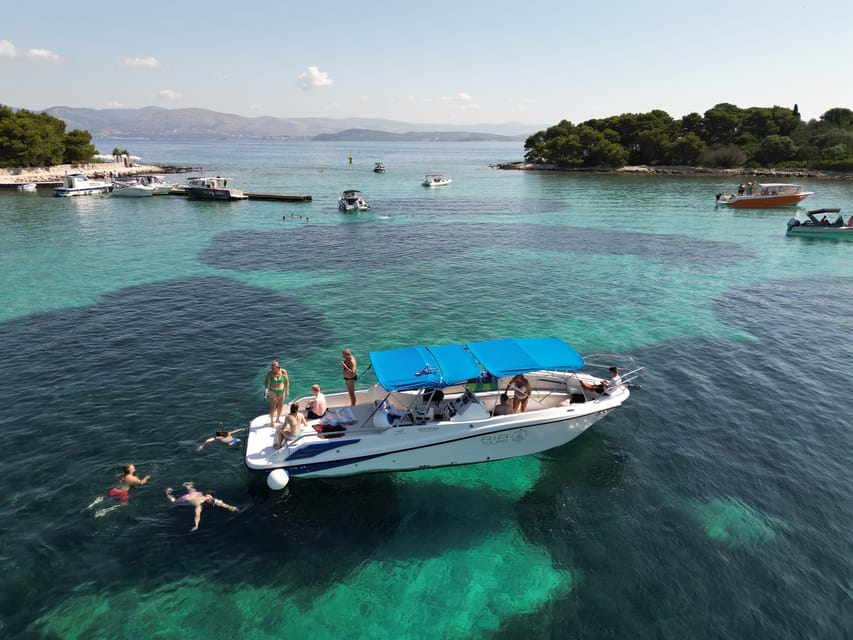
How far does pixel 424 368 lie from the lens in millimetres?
14453

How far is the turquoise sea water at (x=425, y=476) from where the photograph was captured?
1065 centimetres

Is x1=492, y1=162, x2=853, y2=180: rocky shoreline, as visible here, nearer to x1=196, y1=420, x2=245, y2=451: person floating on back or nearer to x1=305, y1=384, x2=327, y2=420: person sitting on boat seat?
x1=305, y1=384, x2=327, y2=420: person sitting on boat seat

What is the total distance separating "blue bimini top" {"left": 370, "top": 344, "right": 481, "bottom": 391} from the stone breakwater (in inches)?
3993

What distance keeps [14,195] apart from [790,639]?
101 m

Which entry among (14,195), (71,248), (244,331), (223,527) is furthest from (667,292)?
(14,195)

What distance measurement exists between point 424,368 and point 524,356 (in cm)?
331

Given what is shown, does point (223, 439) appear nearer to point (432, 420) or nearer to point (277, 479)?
point (277, 479)

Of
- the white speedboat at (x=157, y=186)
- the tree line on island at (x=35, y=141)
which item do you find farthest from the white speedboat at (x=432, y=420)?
the tree line on island at (x=35, y=141)

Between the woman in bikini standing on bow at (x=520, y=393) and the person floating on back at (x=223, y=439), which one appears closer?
the woman in bikini standing on bow at (x=520, y=393)

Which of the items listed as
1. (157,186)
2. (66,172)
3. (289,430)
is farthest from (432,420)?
(66,172)

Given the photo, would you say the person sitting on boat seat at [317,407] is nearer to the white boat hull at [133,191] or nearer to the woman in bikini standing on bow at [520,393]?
the woman in bikini standing on bow at [520,393]

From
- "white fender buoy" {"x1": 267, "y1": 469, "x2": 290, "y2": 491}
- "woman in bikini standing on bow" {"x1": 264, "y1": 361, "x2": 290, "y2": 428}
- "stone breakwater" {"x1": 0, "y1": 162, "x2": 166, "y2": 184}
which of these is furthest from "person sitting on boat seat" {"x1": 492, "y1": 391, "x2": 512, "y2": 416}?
"stone breakwater" {"x1": 0, "y1": 162, "x2": 166, "y2": 184}

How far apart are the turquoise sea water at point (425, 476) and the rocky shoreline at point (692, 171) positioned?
10011cm

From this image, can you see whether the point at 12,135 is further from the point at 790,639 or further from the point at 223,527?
the point at 790,639
